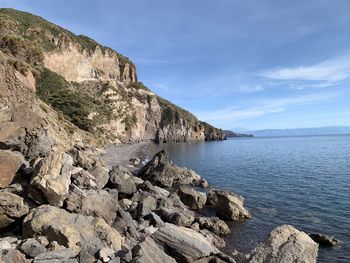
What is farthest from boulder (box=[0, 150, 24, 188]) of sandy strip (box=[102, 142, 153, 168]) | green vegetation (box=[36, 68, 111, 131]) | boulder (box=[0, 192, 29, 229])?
green vegetation (box=[36, 68, 111, 131])

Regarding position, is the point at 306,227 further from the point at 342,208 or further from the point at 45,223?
the point at 45,223

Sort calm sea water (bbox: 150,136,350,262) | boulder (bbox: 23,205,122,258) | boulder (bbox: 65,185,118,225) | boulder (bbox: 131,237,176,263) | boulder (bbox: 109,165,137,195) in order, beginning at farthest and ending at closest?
boulder (bbox: 109,165,137,195) < calm sea water (bbox: 150,136,350,262) < boulder (bbox: 65,185,118,225) < boulder (bbox: 23,205,122,258) < boulder (bbox: 131,237,176,263)

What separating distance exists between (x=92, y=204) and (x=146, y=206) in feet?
22.1

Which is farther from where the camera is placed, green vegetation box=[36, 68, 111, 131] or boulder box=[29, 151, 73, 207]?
green vegetation box=[36, 68, 111, 131]

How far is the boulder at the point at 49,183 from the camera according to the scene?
1892cm

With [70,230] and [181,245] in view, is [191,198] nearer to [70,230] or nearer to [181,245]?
[181,245]

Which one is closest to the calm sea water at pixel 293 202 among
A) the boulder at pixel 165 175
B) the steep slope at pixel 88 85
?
the boulder at pixel 165 175

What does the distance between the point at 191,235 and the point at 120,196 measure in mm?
14340

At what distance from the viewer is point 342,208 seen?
33.2m

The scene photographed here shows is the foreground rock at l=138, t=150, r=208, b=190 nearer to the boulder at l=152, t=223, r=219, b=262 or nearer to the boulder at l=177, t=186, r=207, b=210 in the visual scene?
the boulder at l=177, t=186, r=207, b=210

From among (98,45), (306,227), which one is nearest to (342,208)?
(306,227)

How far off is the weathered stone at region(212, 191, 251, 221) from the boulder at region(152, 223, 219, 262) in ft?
43.8

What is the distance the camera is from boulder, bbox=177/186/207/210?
3416 centimetres

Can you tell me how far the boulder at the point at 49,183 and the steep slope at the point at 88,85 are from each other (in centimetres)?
5822
